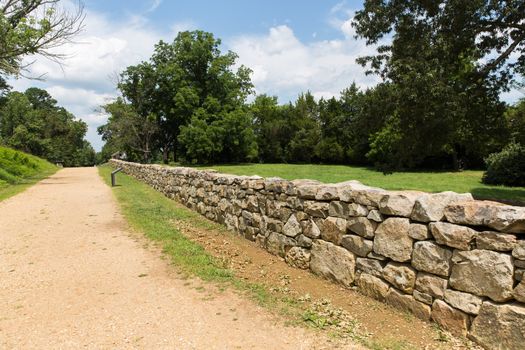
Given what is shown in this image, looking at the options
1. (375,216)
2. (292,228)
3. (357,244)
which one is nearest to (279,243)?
(292,228)

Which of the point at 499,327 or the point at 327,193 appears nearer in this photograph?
the point at 499,327

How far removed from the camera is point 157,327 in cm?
359

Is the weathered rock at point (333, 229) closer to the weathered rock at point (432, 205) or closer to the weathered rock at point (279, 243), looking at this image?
the weathered rock at point (279, 243)

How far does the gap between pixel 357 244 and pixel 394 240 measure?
56cm

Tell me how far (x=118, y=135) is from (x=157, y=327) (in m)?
32.7

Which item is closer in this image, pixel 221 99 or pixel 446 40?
pixel 446 40

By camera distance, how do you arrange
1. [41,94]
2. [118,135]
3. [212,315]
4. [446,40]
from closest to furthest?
1. [212,315]
2. [446,40]
3. [118,135]
4. [41,94]

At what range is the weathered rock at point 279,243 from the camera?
5588 mm

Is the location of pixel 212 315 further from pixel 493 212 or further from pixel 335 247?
pixel 493 212

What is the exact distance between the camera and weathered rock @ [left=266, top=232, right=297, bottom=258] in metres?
5.59

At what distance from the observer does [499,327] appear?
2.92 metres

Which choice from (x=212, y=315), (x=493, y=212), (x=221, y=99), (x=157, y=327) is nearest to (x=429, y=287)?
(x=493, y=212)

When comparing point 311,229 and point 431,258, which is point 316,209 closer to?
point 311,229

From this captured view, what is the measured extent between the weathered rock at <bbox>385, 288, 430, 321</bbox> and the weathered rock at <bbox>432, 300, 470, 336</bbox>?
0.32 feet
